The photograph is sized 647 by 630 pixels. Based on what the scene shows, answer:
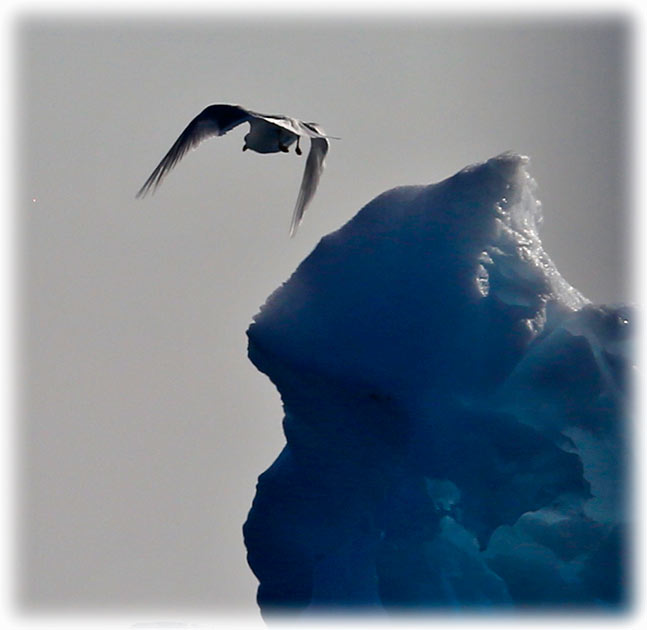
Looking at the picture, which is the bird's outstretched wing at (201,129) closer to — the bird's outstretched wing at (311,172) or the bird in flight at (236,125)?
the bird in flight at (236,125)

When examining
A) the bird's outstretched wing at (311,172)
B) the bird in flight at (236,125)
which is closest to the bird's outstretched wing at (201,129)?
the bird in flight at (236,125)

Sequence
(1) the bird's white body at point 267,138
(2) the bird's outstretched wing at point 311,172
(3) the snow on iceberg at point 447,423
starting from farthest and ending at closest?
(2) the bird's outstretched wing at point 311,172
(1) the bird's white body at point 267,138
(3) the snow on iceberg at point 447,423

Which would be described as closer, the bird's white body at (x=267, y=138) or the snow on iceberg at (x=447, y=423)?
the snow on iceberg at (x=447, y=423)

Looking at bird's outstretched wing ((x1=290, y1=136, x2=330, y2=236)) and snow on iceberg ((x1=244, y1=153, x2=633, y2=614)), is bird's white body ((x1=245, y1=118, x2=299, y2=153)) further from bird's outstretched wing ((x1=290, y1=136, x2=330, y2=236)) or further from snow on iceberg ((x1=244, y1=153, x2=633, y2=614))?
snow on iceberg ((x1=244, y1=153, x2=633, y2=614))

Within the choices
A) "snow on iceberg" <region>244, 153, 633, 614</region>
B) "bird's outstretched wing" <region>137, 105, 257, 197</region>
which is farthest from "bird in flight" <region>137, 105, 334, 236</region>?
"snow on iceberg" <region>244, 153, 633, 614</region>

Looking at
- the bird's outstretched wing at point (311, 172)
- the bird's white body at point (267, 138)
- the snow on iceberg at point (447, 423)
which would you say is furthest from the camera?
the bird's outstretched wing at point (311, 172)

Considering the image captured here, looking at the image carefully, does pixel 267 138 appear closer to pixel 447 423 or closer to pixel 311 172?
pixel 311 172

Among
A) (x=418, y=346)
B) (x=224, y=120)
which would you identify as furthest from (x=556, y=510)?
(x=224, y=120)
